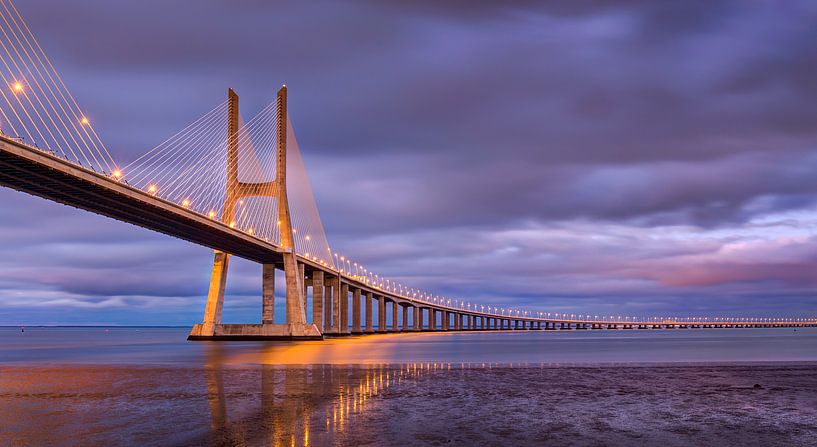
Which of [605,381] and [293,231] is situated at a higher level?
[293,231]

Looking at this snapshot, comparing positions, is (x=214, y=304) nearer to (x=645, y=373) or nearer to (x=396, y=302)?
(x=645, y=373)

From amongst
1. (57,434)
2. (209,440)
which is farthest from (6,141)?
(209,440)

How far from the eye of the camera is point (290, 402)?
17203 mm

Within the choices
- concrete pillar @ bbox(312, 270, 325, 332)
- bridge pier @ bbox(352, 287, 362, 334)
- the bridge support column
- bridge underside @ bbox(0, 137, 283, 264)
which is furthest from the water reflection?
bridge pier @ bbox(352, 287, 362, 334)

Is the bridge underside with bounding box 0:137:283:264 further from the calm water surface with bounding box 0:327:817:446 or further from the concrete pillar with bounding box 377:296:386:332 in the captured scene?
the concrete pillar with bounding box 377:296:386:332

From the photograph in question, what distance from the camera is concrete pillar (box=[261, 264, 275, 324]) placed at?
7762cm

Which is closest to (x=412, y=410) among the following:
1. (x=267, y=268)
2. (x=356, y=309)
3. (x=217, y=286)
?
(x=217, y=286)

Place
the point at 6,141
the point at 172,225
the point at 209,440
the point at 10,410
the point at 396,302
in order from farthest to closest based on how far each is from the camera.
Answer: the point at 396,302 < the point at 172,225 < the point at 6,141 < the point at 10,410 < the point at 209,440

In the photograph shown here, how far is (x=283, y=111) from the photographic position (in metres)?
76.9

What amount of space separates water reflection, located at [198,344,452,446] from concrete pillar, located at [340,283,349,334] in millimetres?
82512

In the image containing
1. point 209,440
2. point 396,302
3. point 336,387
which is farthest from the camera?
point 396,302

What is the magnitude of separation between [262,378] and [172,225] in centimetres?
3558

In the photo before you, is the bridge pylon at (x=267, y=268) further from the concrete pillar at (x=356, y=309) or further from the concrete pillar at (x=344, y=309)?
the concrete pillar at (x=356, y=309)

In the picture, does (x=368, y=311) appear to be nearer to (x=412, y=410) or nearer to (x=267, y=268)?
(x=267, y=268)
